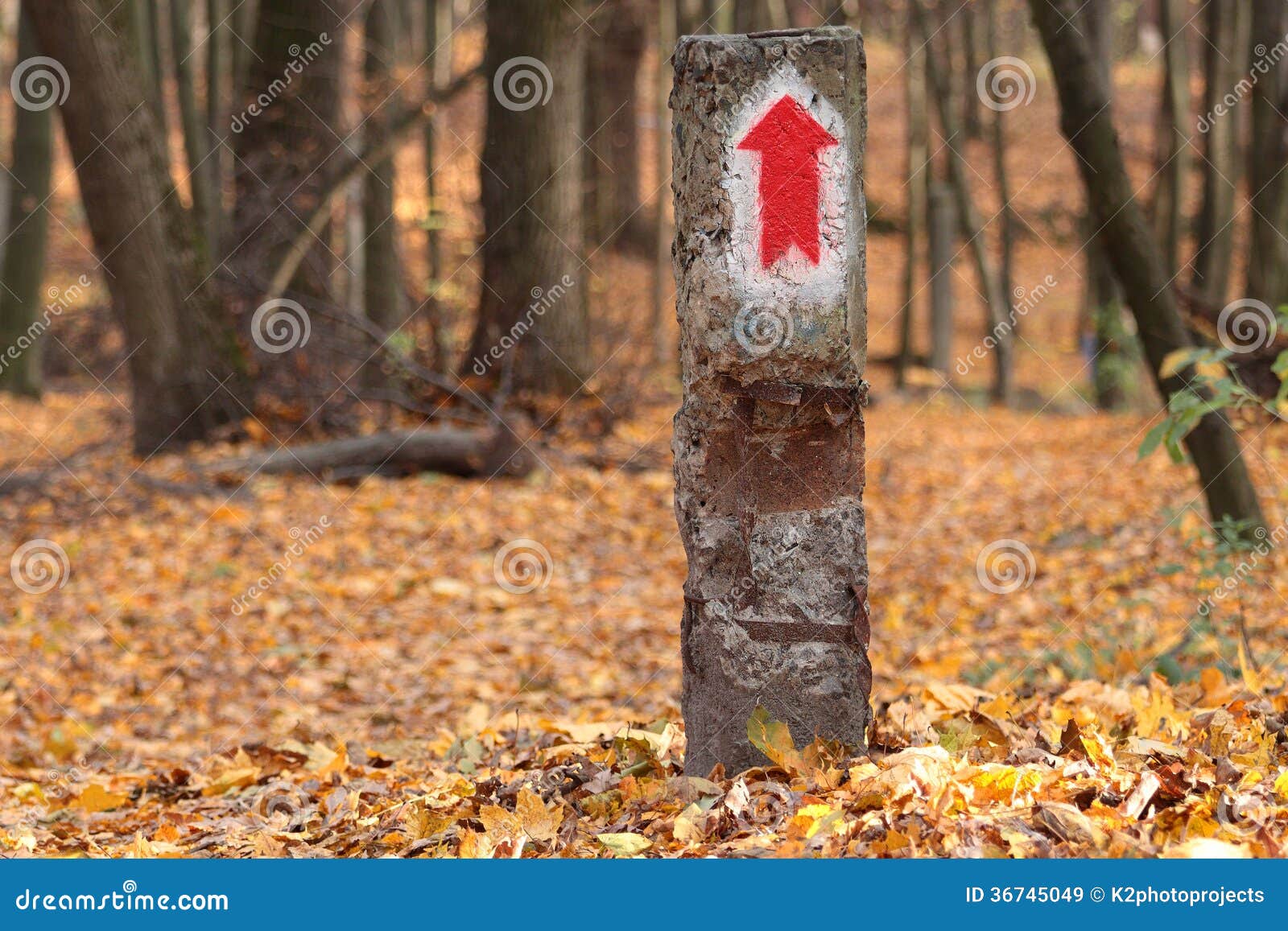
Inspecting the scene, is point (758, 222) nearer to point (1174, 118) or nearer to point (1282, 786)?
point (1282, 786)

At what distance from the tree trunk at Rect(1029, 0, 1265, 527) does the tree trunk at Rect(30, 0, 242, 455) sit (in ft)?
20.5

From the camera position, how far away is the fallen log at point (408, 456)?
27.9 feet

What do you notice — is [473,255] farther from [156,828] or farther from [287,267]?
[156,828]

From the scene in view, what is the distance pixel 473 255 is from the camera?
31.7ft

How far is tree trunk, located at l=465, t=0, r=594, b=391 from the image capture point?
9.09 metres

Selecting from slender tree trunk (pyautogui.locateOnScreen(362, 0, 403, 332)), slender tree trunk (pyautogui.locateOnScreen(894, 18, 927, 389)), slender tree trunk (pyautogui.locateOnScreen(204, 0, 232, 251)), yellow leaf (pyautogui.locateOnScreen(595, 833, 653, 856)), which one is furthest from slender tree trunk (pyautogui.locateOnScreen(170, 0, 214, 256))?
slender tree trunk (pyautogui.locateOnScreen(894, 18, 927, 389))

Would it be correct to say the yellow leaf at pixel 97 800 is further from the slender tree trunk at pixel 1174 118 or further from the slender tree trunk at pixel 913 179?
the slender tree trunk at pixel 913 179

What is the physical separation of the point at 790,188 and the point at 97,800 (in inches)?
116

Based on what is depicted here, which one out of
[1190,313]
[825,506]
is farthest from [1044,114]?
[825,506]

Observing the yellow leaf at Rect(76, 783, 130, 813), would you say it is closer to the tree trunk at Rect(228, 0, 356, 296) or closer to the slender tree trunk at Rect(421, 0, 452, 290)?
the tree trunk at Rect(228, 0, 356, 296)

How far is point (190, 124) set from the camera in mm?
12961

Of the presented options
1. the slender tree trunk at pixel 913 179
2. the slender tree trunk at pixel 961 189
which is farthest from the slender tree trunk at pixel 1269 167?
the slender tree trunk at pixel 913 179

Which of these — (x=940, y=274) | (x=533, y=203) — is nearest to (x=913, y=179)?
(x=940, y=274)

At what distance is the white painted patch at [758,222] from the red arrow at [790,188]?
0.01m
